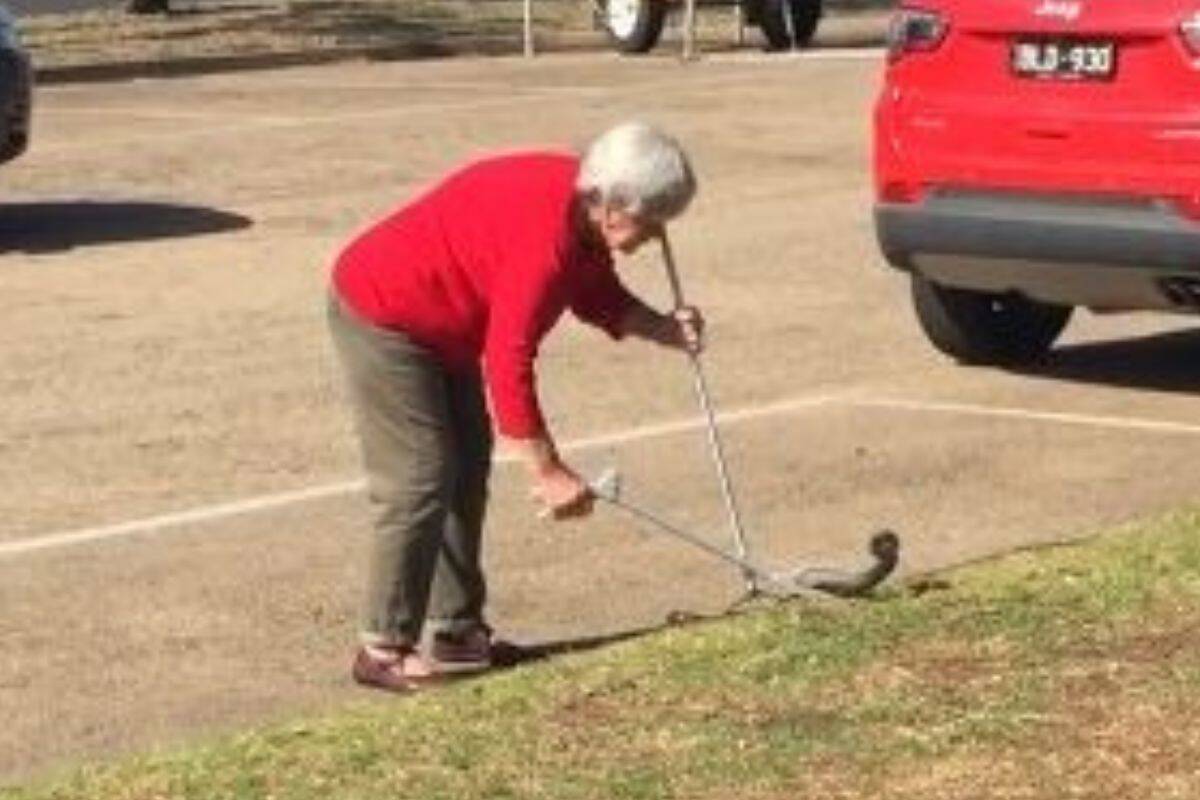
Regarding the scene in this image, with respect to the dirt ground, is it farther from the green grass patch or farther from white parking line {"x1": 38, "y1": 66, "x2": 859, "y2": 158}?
white parking line {"x1": 38, "y1": 66, "x2": 859, "y2": 158}

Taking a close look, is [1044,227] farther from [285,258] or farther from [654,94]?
[654,94]

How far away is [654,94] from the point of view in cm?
2256

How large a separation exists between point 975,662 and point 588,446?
10.2ft

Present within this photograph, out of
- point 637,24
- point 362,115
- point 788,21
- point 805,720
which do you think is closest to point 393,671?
point 805,720

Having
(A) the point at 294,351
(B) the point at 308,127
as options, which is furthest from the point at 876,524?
(B) the point at 308,127

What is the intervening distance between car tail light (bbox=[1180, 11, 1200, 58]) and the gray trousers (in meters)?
3.51

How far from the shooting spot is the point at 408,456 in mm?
6914

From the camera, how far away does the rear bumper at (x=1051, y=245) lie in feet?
32.2

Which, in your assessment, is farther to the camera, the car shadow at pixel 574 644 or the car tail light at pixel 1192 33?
A: the car tail light at pixel 1192 33

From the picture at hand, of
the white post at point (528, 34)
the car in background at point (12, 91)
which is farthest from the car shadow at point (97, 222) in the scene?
the white post at point (528, 34)

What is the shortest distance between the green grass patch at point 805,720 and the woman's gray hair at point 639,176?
955 millimetres

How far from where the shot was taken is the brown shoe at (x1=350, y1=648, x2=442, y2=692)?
698 cm

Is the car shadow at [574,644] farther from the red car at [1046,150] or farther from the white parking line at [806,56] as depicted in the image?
the white parking line at [806,56]

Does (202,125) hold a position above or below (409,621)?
below
